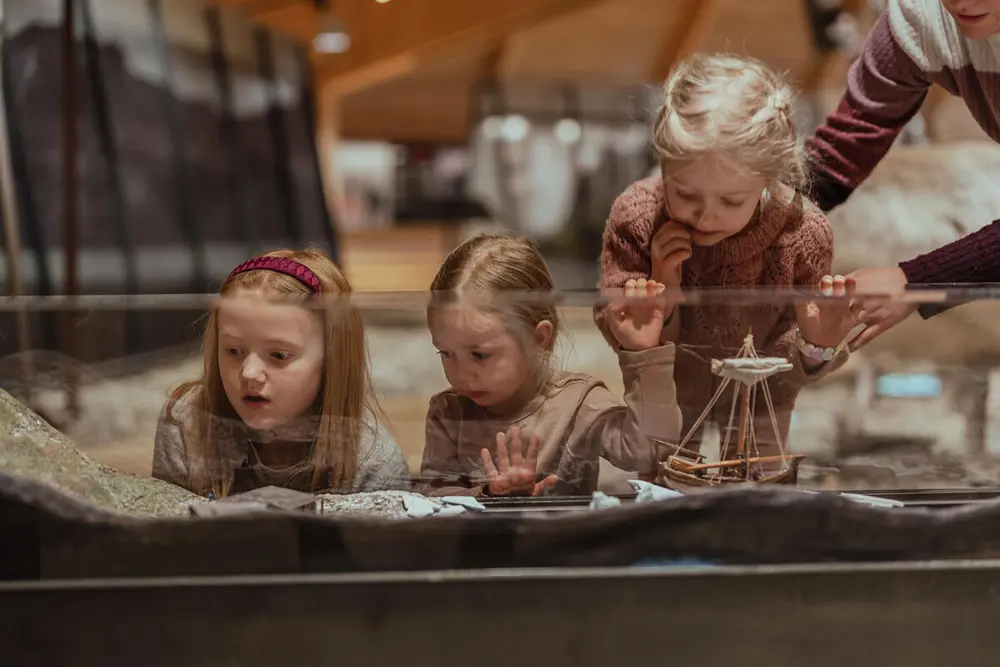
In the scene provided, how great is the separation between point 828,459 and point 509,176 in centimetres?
184

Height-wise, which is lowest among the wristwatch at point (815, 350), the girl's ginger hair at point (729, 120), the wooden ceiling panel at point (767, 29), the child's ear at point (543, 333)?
the wristwatch at point (815, 350)

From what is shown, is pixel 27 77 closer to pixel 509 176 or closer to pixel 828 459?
pixel 509 176

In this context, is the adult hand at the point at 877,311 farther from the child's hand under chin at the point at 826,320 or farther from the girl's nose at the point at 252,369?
the girl's nose at the point at 252,369

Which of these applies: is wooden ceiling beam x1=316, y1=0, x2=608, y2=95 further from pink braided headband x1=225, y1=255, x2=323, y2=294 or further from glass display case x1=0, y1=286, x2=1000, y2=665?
glass display case x1=0, y1=286, x2=1000, y2=665

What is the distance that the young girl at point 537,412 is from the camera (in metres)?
0.90

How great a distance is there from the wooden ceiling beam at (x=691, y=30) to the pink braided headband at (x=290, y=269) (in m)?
1.50

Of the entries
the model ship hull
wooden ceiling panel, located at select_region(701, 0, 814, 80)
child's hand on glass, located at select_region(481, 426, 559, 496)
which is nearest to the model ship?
the model ship hull

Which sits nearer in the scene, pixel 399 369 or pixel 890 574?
pixel 890 574

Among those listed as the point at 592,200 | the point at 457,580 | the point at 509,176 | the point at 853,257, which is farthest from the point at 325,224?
the point at 457,580

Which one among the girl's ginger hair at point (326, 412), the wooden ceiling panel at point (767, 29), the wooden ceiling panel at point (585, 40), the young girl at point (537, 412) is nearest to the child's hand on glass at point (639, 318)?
the young girl at point (537, 412)

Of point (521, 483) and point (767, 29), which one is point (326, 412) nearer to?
point (521, 483)

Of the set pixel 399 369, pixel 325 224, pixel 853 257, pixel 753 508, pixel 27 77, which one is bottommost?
pixel 753 508

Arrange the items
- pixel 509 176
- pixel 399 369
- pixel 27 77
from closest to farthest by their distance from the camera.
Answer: pixel 399 369 → pixel 27 77 → pixel 509 176

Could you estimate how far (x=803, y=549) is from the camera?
802 millimetres
